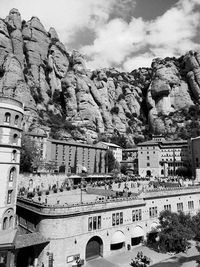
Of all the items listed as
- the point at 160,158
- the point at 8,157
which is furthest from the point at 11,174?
the point at 160,158

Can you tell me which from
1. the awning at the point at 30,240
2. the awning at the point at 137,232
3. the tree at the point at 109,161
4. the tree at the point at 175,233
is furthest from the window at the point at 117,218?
the tree at the point at 109,161

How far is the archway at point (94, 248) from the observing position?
1213 inches

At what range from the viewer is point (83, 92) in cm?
13400

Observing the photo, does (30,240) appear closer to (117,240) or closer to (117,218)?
(117,240)

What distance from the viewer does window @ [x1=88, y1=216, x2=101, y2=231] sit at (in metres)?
30.7

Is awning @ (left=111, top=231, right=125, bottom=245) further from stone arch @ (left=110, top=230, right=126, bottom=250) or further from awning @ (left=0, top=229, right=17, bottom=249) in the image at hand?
awning @ (left=0, top=229, right=17, bottom=249)

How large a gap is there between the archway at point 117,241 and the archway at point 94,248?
6.52 ft

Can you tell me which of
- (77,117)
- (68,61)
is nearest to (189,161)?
(77,117)

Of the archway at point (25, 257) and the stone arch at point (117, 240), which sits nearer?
the archway at point (25, 257)

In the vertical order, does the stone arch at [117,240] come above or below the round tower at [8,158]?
below

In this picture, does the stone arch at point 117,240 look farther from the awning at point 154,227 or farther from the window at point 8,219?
the window at point 8,219

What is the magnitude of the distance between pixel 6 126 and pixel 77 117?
94.9 meters

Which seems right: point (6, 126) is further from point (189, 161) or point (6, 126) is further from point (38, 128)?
point (189, 161)

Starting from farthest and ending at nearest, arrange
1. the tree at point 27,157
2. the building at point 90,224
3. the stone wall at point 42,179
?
the tree at point 27,157 < the stone wall at point 42,179 < the building at point 90,224
